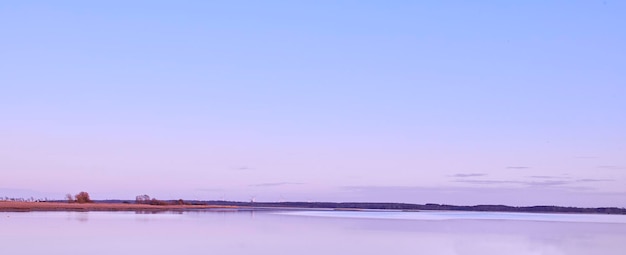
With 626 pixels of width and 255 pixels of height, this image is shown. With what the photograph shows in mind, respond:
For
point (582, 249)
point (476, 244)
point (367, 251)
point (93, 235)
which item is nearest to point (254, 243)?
point (367, 251)

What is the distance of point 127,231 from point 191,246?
7.45 m

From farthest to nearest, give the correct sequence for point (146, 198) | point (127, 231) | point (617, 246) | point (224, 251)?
point (146, 198)
point (127, 231)
point (617, 246)
point (224, 251)

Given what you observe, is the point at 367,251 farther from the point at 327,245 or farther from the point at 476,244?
the point at 476,244

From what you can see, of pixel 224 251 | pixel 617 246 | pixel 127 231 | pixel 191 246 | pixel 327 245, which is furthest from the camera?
pixel 127 231

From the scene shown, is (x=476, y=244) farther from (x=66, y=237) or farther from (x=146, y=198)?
(x=146, y=198)

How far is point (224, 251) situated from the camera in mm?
20812

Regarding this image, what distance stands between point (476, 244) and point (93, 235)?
13328mm

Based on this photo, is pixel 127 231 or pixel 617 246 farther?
pixel 127 231

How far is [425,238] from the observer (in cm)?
2898

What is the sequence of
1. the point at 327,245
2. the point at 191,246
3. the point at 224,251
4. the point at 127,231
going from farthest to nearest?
the point at 127,231 → the point at 327,245 → the point at 191,246 → the point at 224,251

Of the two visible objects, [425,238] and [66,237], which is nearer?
[66,237]

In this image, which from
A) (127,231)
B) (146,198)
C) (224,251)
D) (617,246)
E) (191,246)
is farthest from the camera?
(146,198)

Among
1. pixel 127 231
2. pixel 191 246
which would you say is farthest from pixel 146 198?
pixel 191 246

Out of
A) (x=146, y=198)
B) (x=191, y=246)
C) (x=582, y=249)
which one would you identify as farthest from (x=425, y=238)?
(x=146, y=198)
